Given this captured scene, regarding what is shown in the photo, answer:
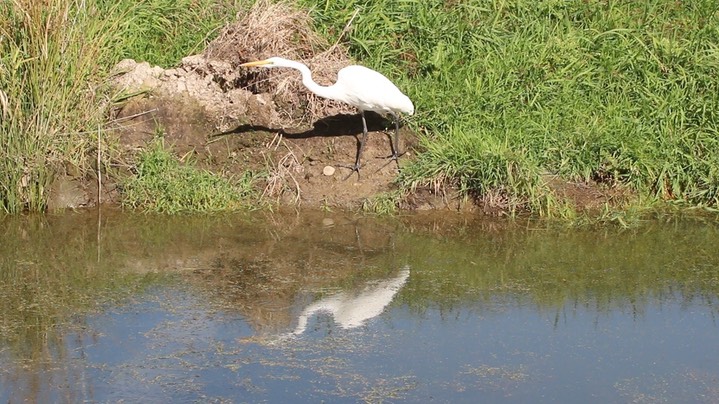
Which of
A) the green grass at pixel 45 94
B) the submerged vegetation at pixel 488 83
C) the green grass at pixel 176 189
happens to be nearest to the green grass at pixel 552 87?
the submerged vegetation at pixel 488 83

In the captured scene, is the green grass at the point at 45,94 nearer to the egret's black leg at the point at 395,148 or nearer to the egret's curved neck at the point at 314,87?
the egret's curved neck at the point at 314,87

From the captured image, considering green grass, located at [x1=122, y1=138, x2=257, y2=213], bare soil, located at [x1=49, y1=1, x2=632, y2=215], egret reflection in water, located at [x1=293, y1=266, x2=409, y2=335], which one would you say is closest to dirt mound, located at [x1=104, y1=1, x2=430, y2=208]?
bare soil, located at [x1=49, y1=1, x2=632, y2=215]

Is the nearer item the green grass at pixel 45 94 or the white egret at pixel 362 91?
the green grass at pixel 45 94

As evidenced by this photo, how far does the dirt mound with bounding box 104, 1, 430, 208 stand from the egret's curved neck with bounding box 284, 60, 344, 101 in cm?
36

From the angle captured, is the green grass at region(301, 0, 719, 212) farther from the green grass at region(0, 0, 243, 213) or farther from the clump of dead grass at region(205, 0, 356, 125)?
the green grass at region(0, 0, 243, 213)

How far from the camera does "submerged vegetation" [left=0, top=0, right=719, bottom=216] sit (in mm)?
6562

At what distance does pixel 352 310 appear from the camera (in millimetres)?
5141

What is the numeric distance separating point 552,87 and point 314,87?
1662 millimetres

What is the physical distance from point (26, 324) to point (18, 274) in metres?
0.74

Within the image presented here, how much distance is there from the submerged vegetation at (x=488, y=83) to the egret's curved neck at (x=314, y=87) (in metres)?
0.57

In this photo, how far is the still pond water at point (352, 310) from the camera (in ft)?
14.1

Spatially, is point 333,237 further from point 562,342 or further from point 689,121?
point 689,121

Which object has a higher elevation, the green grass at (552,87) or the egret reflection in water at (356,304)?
the green grass at (552,87)

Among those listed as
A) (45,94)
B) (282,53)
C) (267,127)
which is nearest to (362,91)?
(267,127)
